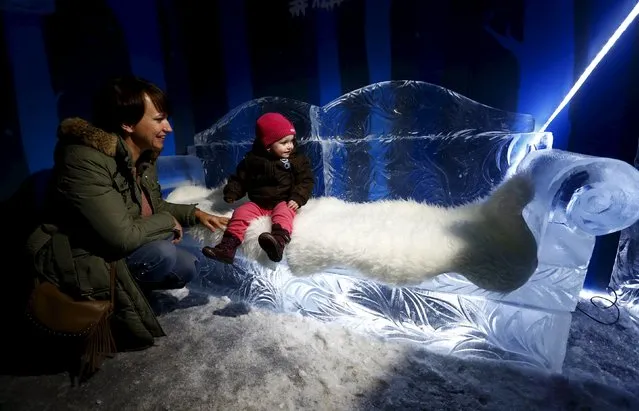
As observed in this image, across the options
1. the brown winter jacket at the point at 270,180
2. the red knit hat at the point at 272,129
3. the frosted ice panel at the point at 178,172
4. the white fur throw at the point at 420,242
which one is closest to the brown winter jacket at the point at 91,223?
the white fur throw at the point at 420,242

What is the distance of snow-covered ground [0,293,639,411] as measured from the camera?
0.94 m

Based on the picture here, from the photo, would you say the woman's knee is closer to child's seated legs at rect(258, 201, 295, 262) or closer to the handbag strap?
the handbag strap

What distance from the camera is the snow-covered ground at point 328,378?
943 millimetres

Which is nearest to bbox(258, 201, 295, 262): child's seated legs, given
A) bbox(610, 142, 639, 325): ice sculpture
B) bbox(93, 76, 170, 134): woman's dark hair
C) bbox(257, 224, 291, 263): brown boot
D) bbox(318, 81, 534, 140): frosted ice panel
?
bbox(257, 224, 291, 263): brown boot

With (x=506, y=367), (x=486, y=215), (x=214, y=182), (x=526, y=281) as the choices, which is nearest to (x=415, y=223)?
(x=486, y=215)

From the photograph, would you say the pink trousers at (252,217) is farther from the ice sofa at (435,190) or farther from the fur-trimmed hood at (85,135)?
the fur-trimmed hood at (85,135)

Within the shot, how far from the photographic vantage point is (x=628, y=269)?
1412 millimetres

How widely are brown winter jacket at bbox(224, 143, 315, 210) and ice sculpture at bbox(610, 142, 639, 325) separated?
151 cm

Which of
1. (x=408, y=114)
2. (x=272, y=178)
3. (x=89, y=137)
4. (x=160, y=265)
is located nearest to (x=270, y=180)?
(x=272, y=178)

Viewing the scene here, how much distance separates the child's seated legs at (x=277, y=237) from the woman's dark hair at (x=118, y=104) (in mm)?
658

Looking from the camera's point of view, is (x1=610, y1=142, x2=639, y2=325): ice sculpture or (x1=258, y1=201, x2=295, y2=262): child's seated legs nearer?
(x1=258, y1=201, x2=295, y2=262): child's seated legs

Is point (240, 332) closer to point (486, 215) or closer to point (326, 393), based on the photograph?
point (326, 393)

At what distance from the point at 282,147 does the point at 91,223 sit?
856mm

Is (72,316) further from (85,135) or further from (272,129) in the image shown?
(272,129)
